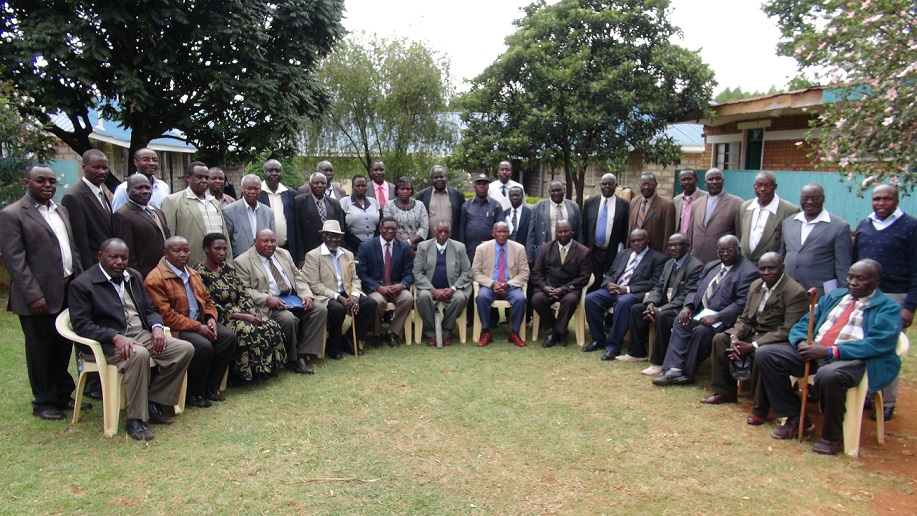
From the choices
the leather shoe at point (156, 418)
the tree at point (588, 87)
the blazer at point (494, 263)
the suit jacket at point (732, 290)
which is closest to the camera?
the leather shoe at point (156, 418)

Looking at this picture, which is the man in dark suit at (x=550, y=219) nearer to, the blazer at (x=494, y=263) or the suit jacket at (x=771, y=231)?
the blazer at (x=494, y=263)

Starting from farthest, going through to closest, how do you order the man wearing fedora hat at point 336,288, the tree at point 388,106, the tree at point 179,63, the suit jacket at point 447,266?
the tree at point 388,106 < the tree at point 179,63 < the suit jacket at point 447,266 < the man wearing fedora hat at point 336,288

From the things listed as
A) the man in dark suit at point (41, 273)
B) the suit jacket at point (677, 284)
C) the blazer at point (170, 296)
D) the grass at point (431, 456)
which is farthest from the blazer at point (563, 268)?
the man in dark suit at point (41, 273)

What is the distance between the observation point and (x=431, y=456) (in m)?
4.77

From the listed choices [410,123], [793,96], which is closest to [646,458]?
[793,96]

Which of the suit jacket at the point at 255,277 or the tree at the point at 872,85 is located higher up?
the tree at the point at 872,85

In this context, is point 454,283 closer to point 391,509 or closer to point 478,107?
point 391,509

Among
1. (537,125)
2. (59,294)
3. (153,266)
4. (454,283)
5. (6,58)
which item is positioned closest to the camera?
(59,294)

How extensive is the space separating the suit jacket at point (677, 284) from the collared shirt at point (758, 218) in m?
0.58

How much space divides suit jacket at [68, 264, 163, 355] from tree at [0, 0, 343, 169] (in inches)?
271

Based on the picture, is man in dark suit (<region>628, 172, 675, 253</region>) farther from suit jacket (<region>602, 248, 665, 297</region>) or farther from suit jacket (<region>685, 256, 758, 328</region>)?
suit jacket (<region>685, 256, 758, 328</region>)

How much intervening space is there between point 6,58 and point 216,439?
27.5ft

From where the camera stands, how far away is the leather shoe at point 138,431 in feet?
16.2

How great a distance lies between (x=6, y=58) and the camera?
9.97 meters
